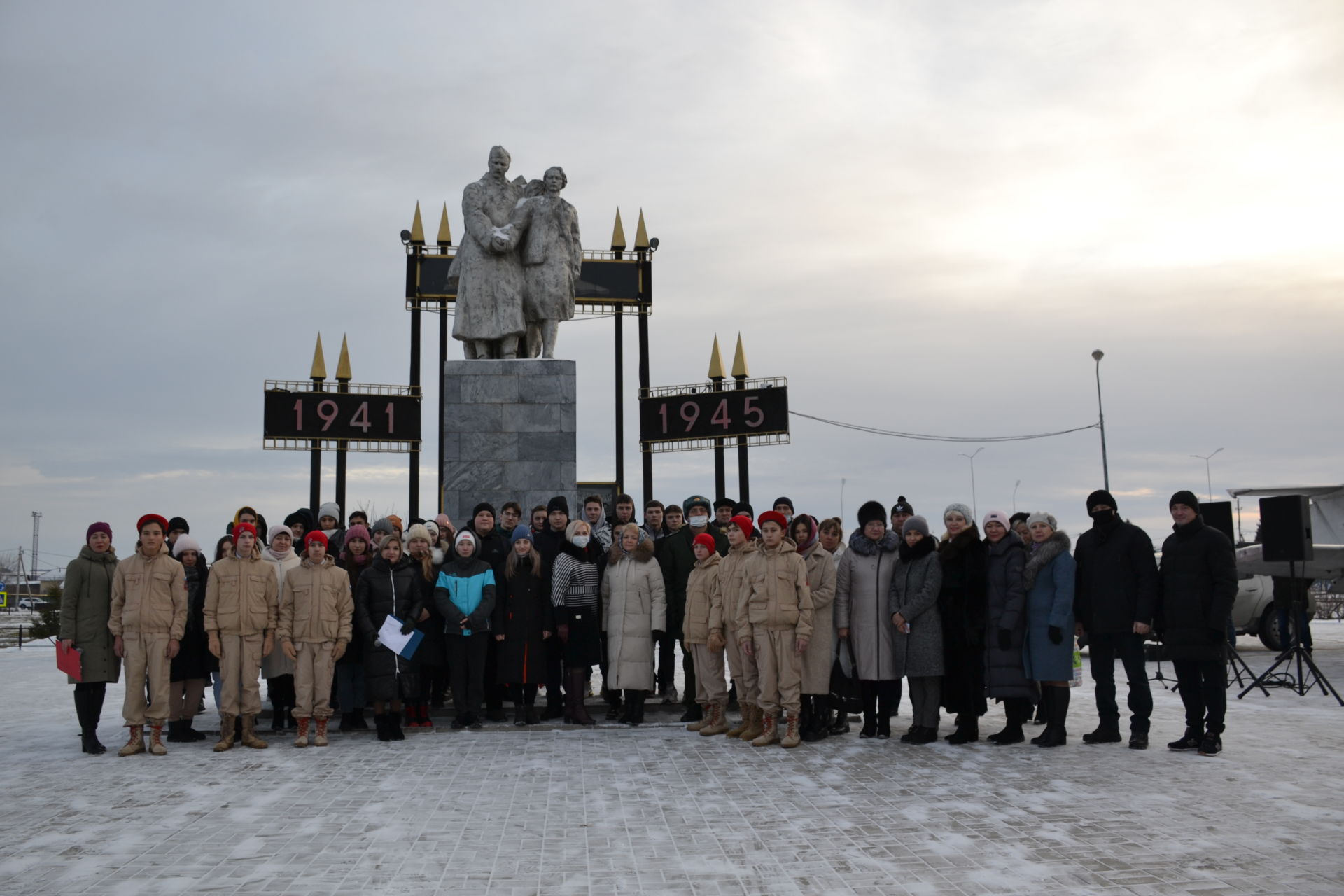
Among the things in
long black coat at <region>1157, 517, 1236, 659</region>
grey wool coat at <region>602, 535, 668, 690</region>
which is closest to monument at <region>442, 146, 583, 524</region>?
grey wool coat at <region>602, 535, 668, 690</region>

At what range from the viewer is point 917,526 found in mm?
7137

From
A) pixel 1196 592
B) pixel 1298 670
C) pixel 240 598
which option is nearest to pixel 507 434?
pixel 240 598

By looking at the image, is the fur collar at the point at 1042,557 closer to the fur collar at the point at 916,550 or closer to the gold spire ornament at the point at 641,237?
the fur collar at the point at 916,550

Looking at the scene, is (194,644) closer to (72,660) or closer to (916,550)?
(72,660)

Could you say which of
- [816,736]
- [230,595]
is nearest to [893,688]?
[816,736]

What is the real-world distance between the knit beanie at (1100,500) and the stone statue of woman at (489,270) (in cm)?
617

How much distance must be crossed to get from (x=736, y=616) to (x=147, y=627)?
4068 mm

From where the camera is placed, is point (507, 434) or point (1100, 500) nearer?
point (1100, 500)

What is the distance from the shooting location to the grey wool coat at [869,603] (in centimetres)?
714

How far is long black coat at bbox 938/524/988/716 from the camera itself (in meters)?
7.06

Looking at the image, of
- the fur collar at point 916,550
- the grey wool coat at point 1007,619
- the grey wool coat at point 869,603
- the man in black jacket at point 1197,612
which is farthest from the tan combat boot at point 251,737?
the man in black jacket at point 1197,612

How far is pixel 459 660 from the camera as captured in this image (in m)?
7.68

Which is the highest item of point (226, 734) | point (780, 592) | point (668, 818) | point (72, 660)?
point (780, 592)

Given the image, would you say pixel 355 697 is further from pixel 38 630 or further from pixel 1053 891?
pixel 38 630
